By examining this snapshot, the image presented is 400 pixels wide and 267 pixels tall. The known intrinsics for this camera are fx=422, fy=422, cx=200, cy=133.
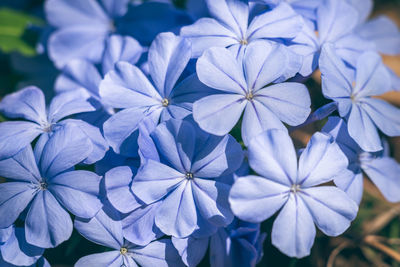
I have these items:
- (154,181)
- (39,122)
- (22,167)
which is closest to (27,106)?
(39,122)

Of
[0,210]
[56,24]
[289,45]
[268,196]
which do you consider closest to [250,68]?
[289,45]

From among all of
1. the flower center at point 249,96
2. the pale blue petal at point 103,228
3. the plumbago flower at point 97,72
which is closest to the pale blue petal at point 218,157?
Answer: the flower center at point 249,96

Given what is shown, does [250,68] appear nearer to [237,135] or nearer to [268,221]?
[237,135]

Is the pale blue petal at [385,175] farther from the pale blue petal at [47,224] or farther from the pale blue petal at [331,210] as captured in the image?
the pale blue petal at [47,224]

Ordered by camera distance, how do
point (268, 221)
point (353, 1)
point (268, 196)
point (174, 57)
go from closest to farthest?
point (268, 196)
point (174, 57)
point (268, 221)
point (353, 1)

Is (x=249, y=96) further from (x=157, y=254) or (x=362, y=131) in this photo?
(x=157, y=254)
